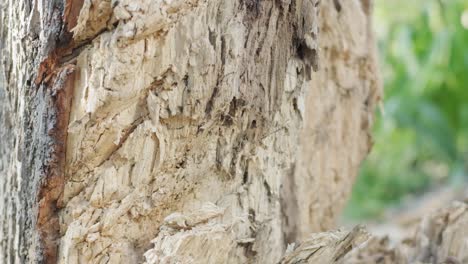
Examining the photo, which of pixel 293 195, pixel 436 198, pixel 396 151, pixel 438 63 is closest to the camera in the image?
pixel 293 195

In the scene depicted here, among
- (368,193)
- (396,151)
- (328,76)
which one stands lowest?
(368,193)

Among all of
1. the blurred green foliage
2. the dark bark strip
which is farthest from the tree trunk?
the blurred green foliage

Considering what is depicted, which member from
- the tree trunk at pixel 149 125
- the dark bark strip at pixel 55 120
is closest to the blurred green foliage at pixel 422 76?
the tree trunk at pixel 149 125

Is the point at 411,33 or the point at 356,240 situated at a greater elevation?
the point at 411,33

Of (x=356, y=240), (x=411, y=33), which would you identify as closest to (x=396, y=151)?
(x=411, y=33)

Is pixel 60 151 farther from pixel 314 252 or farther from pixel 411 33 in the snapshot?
pixel 411 33

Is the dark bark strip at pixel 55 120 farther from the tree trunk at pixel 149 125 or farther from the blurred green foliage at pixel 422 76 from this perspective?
the blurred green foliage at pixel 422 76

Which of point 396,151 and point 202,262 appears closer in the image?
point 202,262
